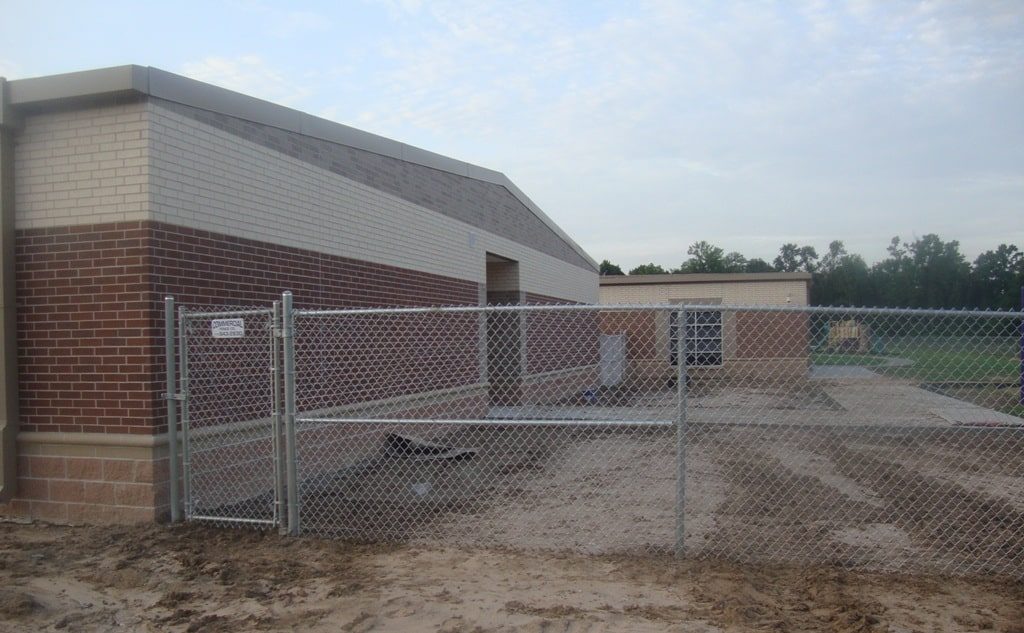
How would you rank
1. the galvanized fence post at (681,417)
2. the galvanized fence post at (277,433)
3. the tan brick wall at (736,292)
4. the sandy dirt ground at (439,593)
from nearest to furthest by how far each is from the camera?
the sandy dirt ground at (439,593) < the galvanized fence post at (681,417) < the galvanized fence post at (277,433) < the tan brick wall at (736,292)

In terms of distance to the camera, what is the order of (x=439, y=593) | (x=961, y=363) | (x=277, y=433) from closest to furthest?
(x=439, y=593)
(x=277, y=433)
(x=961, y=363)

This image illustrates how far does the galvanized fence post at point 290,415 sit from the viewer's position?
6.47 metres

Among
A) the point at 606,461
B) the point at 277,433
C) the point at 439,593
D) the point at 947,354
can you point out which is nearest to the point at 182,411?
the point at 277,433

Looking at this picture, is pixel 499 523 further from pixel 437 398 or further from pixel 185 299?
pixel 437 398

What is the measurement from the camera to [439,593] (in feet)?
17.6

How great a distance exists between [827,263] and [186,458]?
89987mm

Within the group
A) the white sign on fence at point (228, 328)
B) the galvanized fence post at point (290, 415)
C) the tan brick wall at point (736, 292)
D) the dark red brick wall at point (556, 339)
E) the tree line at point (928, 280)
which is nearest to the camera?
the galvanized fence post at point (290, 415)

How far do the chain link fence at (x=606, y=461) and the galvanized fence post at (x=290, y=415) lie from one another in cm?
2

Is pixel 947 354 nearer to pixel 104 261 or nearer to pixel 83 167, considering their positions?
pixel 104 261

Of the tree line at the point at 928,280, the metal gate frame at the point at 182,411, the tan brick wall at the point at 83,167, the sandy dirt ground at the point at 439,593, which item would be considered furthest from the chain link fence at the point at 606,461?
the tree line at the point at 928,280

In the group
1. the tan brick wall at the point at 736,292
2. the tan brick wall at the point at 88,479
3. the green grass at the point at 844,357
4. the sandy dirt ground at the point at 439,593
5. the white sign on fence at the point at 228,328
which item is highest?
the tan brick wall at the point at 736,292

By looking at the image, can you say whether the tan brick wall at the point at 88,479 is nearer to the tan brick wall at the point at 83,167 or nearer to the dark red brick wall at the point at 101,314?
the dark red brick wall at the point at 101,314

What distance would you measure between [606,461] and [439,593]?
601 cm

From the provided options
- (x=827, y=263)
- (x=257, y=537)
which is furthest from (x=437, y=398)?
(x=827, y=263)
